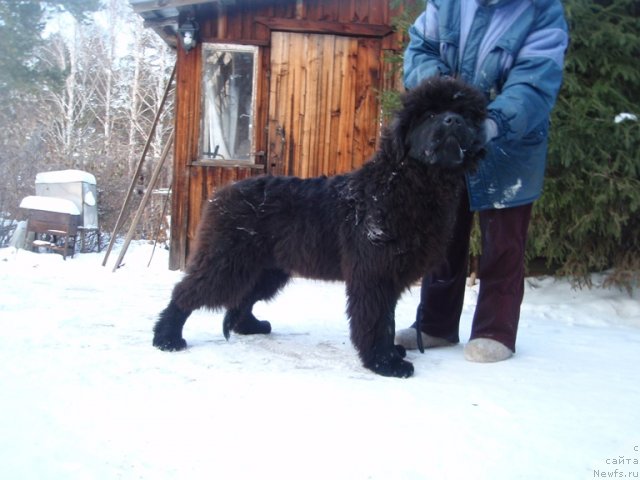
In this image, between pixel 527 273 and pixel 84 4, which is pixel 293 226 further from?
pixel 84 4

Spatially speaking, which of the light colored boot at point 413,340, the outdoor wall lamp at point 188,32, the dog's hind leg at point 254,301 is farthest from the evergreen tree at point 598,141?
the outdoor wall lamp at point 188,32

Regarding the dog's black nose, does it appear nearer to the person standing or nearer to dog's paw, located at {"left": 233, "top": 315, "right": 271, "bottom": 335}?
the person standing

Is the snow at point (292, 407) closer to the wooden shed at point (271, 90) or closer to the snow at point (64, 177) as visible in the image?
the wooden shed at point (271, 90)

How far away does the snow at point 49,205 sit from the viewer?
10414 millimetres

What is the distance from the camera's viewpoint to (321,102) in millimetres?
7574

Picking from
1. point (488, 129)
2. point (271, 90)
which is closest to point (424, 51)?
point (488, 129)

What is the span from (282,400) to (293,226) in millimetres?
A: 1122

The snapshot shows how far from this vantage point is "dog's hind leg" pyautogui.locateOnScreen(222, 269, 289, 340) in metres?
3.56

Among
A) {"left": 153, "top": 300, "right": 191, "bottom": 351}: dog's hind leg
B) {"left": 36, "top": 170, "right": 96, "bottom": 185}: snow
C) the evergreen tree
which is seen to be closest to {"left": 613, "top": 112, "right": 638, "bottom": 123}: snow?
the evergreen tree

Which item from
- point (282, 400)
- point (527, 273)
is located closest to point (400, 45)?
point (527, 273)

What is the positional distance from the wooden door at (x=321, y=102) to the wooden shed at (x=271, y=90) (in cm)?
1

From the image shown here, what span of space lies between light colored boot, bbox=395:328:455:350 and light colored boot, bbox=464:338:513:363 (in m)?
0.38

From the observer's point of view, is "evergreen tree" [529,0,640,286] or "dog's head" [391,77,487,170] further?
"evergreen tree" [529,0,640,286]

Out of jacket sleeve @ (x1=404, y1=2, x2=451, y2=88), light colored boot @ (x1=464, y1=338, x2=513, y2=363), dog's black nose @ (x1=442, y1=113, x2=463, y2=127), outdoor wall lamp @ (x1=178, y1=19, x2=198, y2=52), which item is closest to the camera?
dog's black nose @ (x1=442, y1=113, x2=463, y2=127)
